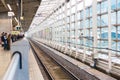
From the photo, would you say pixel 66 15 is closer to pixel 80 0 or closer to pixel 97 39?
pixel 80 0

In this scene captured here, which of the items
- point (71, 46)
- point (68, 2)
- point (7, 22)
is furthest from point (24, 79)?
point (7, 22)

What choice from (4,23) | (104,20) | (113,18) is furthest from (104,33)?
(4,23)

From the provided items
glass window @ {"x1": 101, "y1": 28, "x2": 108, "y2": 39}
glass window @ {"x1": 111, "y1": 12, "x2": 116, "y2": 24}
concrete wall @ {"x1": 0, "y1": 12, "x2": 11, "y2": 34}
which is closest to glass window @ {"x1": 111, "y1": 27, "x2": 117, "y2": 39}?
glass window @ {"x1": 111, "y1": 12, "x2": 116, "y2": 24}

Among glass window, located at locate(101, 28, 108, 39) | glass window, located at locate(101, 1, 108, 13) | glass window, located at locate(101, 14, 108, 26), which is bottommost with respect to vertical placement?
glass window, located at locate(101, 28, 108, 39)

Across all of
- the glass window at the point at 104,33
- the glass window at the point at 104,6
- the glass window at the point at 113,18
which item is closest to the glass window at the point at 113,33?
the glass window at the point at 113,18

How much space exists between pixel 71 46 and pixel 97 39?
23.0ft

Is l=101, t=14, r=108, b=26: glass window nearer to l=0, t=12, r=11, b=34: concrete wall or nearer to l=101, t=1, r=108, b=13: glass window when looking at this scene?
l=101, t=1, r=108, b=13: glass window

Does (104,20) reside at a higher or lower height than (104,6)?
lower

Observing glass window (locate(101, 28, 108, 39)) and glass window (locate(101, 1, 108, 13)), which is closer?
glass window (locate(101, 28, 108, 39))

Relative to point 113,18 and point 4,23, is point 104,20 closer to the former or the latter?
point 113,18

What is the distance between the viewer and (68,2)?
2100 cm

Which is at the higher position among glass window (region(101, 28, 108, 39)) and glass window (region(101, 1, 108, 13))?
glass window (region(101, 1, 108, 13))

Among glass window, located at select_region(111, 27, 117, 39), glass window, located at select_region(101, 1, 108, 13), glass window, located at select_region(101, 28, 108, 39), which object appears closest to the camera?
glass window, located at select_region(111, 27, 117, 39)

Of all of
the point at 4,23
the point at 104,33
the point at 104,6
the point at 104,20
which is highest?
the point at 104,6
